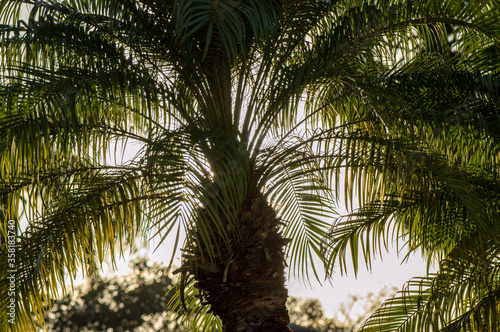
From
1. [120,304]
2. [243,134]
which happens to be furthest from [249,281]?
[120,304]

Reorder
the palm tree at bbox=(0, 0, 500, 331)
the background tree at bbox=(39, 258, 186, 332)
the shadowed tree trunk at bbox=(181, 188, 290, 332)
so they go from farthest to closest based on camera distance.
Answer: the background tree at bbox=(39, 258, 186, 332)
the shadowed tree trunk at bbox=(181, 188, 290, 332)
the palm tree at bbox=(0, 0, 500, 331)

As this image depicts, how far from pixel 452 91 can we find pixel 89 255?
3.60m

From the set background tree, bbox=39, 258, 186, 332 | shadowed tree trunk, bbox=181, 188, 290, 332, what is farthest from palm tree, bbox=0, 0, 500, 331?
background tree, bbox=39, 258, 186, 332

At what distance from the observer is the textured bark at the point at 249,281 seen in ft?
16.6

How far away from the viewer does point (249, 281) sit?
5.09 metres

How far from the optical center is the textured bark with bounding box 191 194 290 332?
5062 mm

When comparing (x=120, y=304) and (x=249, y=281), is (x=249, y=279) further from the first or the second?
(x=120, y=304)

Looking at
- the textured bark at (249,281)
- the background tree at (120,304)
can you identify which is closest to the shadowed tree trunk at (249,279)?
the textured bark at (249,281)

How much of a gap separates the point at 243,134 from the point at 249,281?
1353 mm

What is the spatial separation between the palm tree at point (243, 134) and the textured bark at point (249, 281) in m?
0.01

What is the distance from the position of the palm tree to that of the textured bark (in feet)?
0.05

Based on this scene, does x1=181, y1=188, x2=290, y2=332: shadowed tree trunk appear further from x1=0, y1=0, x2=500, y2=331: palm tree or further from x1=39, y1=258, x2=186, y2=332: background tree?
x1=39, y1=258, x2=186, y2=332: background tree

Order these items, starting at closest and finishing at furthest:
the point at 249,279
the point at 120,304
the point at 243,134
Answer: the point at 249,279
the point at 243,134
the point at 120,304

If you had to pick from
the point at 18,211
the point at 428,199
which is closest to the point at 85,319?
the point at 18,211
